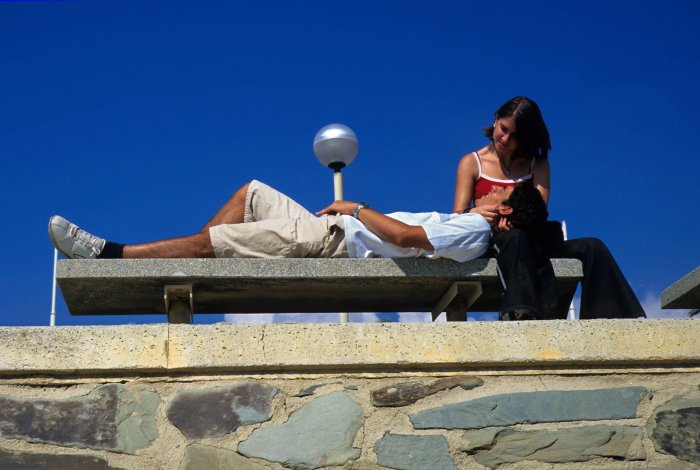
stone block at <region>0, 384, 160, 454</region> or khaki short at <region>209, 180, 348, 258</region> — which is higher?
khaki short at <region>209, 180, 348, 258</region>

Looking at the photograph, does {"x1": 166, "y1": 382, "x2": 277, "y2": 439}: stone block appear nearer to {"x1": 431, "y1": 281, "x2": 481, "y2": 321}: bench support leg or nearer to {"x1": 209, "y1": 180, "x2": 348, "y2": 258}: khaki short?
{"x1": 209, "y1": 180, "x2": 348, "y2": 258}: khaki short

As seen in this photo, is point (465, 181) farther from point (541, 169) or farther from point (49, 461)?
point (49, 461)

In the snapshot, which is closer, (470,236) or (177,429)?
(177,429)

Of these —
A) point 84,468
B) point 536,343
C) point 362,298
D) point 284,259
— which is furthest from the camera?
point 362,298

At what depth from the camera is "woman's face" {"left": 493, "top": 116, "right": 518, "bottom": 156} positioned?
4.78 meters

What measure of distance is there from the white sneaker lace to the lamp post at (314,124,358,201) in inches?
136

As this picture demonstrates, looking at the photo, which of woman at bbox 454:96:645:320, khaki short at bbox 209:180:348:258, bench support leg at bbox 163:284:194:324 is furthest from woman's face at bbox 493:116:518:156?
bench support leg at bbox 163:284:194:324

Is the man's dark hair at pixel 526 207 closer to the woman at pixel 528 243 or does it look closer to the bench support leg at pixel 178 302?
the woman at pixel 528 243

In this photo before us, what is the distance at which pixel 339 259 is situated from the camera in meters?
4.17

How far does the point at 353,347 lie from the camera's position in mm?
3617

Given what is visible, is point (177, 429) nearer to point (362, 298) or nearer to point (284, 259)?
point (284, 259)

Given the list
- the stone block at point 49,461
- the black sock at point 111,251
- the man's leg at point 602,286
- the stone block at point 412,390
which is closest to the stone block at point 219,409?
the stone block at point 49,461

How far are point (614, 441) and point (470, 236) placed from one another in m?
1.07

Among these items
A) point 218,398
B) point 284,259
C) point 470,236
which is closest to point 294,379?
point 218,398
